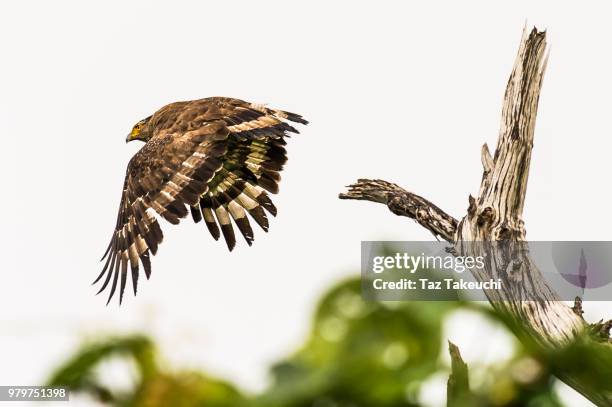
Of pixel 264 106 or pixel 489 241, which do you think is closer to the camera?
pixel 489 241

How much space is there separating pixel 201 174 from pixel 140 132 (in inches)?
130

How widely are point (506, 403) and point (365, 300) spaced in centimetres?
21

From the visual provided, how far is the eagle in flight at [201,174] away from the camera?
39.6 feet

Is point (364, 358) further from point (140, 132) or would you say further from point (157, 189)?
point (140, 132)

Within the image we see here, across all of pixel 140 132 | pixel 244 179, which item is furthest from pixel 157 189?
pixel 140 132

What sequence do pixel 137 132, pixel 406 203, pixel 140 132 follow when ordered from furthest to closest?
pixel 137 132, pixel 140 132, pixel 406 203

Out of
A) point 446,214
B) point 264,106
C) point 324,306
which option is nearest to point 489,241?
point 446,214

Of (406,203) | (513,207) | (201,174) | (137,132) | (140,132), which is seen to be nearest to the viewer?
(513,207)

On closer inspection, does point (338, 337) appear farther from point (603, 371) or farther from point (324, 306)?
point (603, 371)

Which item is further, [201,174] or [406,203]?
[201,174]

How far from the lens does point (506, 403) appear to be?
124cm

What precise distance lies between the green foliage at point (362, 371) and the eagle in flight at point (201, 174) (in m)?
10.2

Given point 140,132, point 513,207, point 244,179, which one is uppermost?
point 140,132

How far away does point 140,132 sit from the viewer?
15.2 meters
